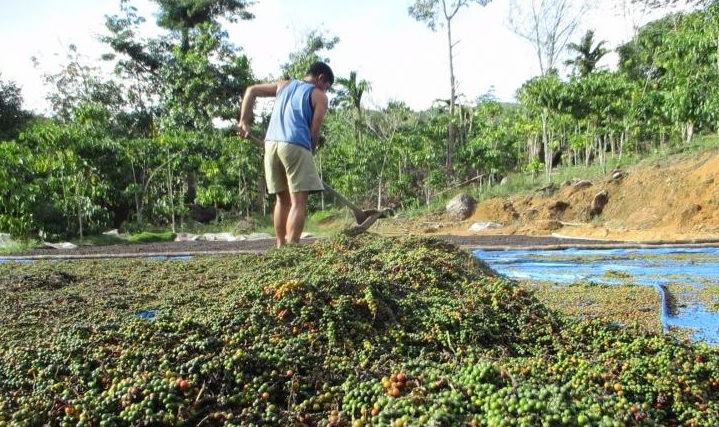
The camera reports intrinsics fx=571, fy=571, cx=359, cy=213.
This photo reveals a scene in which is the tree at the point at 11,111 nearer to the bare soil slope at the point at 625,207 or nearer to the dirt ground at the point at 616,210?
the dirt ground at the point at 616,210

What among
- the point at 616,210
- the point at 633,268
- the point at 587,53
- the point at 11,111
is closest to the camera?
the point at 633,268

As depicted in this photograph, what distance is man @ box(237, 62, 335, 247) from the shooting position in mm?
4355

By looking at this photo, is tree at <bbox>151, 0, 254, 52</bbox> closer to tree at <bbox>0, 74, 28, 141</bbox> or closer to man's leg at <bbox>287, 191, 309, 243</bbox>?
tree at <bbox>0, 74, 28, 141</bbox>

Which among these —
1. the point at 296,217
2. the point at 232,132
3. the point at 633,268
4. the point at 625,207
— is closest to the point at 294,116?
the point at 296,217

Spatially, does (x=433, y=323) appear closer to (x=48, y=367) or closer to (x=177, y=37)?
(x=48, y=367)

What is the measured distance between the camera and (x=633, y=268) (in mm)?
4527

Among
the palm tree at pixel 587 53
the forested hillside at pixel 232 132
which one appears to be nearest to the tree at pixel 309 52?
the forested hillside at pixel 232 132

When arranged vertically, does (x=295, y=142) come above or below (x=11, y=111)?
below

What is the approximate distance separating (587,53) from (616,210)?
46.4 ft

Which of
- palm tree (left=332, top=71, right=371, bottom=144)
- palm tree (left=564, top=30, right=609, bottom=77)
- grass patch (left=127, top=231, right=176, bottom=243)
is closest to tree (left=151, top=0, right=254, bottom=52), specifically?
palm tree (left=332, top=71, right=371, bottom=144)

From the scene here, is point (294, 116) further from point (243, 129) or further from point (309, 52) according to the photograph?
point (309, 52)

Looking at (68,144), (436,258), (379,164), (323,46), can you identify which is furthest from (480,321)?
(323,46)

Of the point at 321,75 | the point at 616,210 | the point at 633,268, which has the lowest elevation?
the point at 633,268

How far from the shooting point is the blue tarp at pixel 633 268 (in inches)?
106
